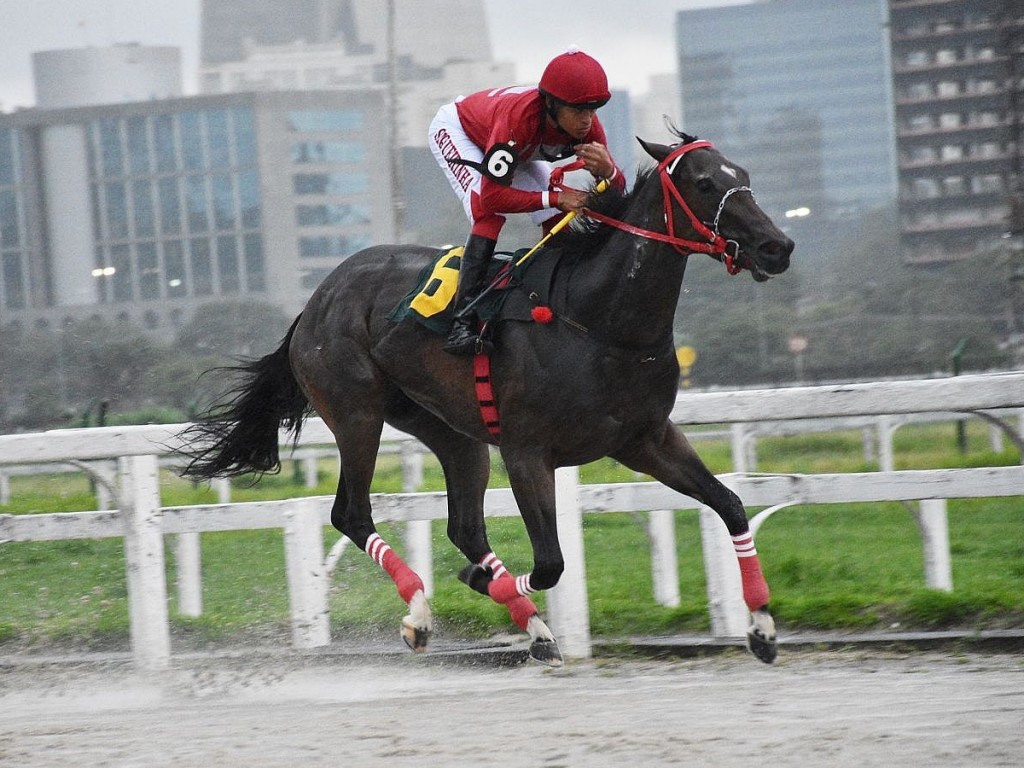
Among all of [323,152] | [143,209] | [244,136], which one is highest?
[244,136]

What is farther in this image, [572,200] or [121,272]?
[121,272]

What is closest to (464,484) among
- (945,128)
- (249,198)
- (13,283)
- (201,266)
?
(945,128)

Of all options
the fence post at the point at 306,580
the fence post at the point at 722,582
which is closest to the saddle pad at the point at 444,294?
the fence post at the point at 306,580

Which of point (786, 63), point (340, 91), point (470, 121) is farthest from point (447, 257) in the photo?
point (786, 63)

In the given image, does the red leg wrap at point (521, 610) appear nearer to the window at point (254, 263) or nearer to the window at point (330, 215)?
the window at point (254, 263)

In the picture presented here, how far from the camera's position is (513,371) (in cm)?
449

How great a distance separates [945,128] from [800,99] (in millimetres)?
25058

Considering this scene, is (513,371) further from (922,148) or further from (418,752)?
(922,148)

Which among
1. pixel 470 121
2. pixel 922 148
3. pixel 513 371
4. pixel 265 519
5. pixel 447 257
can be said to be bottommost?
pixel 265 519

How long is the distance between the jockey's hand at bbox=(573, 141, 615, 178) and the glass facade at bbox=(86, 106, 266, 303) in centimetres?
3963

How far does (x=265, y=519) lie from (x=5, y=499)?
5.10 metres

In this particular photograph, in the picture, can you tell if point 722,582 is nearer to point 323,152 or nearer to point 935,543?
point 935,543

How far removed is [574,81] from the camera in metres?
4.23

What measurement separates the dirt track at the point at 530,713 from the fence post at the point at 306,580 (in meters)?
0.20
